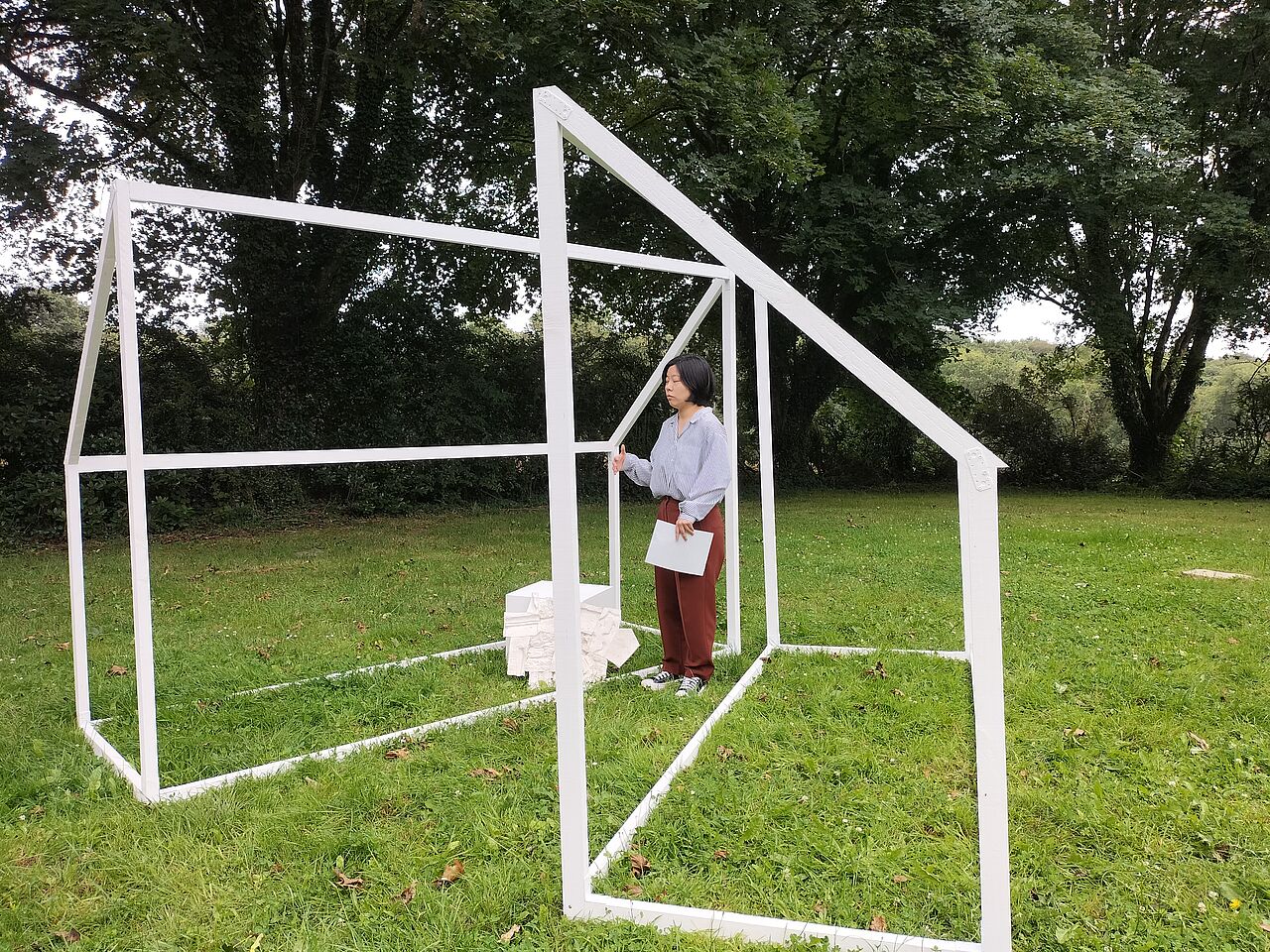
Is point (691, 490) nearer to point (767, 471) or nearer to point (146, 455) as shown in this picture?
point (767, 471)

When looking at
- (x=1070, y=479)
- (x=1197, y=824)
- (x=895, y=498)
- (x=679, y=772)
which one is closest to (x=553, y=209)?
(x=679, y=772)

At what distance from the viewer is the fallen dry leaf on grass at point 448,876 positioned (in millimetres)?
2459

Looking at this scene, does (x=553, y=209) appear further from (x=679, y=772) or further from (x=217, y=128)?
(x=217, y=128)

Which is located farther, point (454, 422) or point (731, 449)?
point (454, 422)

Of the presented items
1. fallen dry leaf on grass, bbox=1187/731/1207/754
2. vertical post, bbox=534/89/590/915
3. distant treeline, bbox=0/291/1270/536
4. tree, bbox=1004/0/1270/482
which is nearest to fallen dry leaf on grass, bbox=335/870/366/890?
vertical post, bbox=534/89/590/915

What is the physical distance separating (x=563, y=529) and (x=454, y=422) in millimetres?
10382

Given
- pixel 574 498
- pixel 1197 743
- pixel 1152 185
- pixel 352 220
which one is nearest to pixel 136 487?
pixel 352 220

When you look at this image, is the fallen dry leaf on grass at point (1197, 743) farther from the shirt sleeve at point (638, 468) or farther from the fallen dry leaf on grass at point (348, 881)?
the fallen dry leaf on grass at point (348, 881)

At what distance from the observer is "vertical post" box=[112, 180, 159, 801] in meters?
2.92

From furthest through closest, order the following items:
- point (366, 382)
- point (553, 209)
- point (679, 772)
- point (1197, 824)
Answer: point (366, 382) → point (679, 772) → point (1197, 824) → point (553, 209)

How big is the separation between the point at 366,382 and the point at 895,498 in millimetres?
9042

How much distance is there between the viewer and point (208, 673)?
4645mm

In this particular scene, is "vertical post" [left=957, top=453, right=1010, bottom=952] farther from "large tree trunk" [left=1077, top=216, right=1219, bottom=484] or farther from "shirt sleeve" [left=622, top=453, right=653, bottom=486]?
"large tree trunk" [left=1077, top=216, right=1219, bottom=484]

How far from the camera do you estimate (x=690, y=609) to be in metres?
4.19
